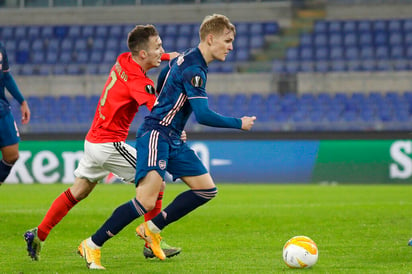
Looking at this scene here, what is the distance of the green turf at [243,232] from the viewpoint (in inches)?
287

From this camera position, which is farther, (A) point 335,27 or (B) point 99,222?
(A) point 335,27

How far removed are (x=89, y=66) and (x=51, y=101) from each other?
215cm

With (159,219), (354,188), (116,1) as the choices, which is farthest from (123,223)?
(116,1)

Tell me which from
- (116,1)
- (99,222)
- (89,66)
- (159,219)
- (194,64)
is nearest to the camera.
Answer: (194,64)

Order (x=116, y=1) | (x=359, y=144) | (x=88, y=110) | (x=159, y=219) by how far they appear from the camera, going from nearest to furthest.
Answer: (x=159, y=219), (x=359, y=144), (x=88, y=110), (x=116, y=1)

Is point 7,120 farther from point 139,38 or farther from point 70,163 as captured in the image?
point 70,163

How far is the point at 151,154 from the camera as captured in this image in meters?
7.02

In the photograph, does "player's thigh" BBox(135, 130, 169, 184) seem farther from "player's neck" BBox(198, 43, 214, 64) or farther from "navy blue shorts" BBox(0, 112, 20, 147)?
"navy blue shorts" BBox(0, 112, 20, 147)

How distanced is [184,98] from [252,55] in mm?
22534

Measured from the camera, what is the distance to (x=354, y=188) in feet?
61.3

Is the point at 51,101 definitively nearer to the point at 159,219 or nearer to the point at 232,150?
the point at 232,150

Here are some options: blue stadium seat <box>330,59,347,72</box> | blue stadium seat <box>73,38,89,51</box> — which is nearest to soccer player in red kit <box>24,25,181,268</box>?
blue stadium seat <box>330,59,347,72</box>

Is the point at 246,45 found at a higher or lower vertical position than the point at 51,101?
higher

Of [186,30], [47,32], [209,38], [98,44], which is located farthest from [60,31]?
[209,38]
